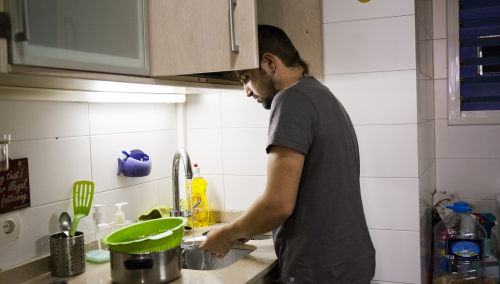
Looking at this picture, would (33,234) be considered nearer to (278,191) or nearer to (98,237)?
(98,237)

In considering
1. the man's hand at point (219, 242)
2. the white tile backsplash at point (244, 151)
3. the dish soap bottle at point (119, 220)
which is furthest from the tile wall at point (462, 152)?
the dish soap bottle at point (119, 220)

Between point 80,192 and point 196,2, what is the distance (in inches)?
28.7

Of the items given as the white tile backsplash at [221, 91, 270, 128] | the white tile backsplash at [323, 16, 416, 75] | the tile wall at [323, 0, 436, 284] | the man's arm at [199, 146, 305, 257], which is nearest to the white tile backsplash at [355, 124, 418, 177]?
the tile wall at [323, 0, 436, 284]

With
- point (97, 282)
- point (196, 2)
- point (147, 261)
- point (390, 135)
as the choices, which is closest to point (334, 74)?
point (390, 135)

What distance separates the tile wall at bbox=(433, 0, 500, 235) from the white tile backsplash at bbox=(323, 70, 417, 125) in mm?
919

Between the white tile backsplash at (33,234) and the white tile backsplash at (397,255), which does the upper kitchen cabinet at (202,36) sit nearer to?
the white tile backsplash at (33,234)

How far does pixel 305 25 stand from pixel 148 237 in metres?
1.06

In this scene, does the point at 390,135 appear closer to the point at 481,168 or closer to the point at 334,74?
the point at 334,74

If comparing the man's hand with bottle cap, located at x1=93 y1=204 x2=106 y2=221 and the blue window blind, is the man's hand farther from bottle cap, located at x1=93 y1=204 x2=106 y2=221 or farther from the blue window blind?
the blue window blind

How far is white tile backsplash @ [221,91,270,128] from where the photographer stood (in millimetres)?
1897

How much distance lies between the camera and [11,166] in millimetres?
1236

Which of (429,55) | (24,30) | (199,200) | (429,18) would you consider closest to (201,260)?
(199,200)

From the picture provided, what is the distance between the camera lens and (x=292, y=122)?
116 centimetres

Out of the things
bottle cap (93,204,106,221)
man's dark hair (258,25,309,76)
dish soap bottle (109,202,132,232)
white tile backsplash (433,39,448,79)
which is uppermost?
white tile backsplash (433,39,448,79)
